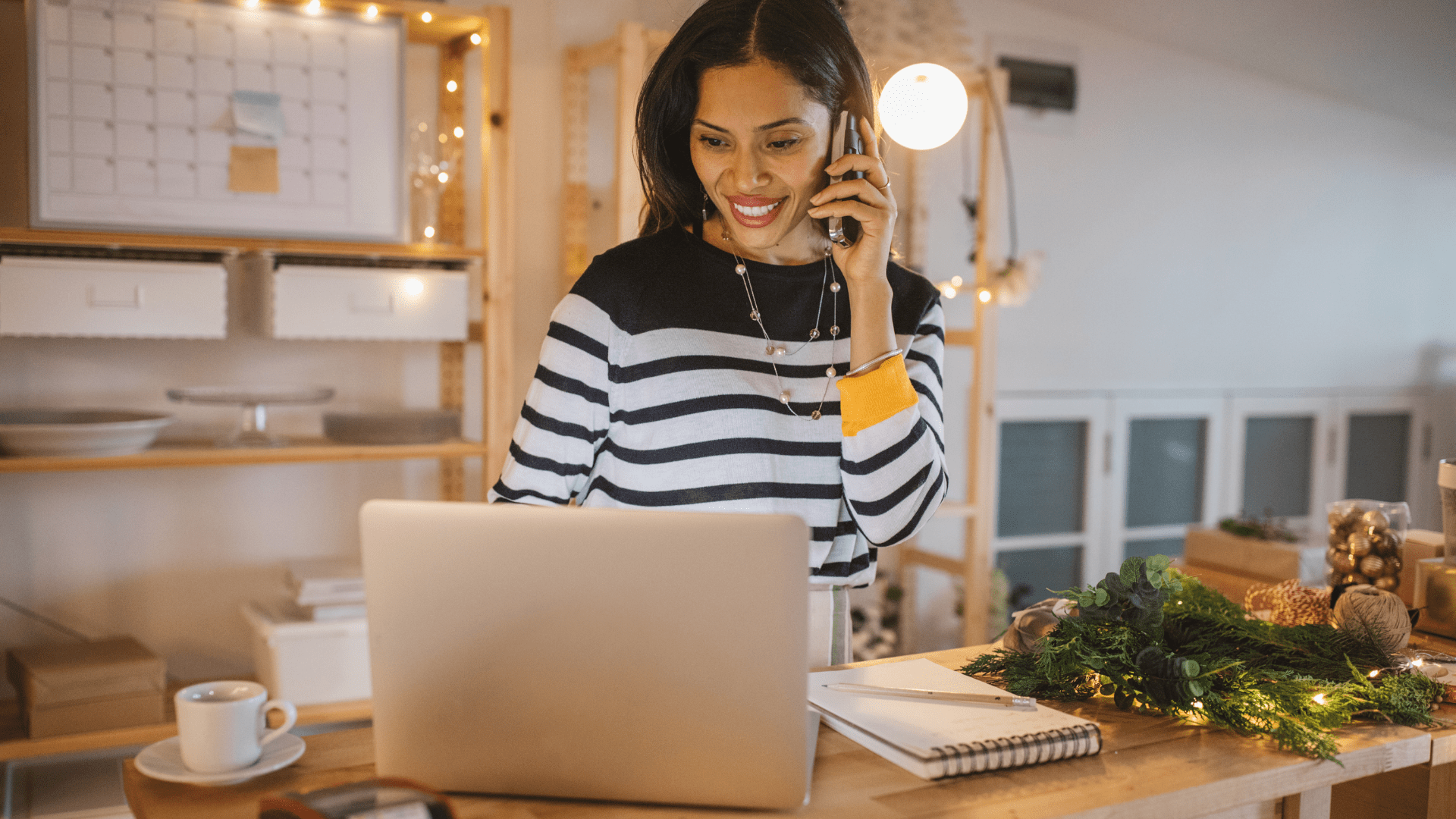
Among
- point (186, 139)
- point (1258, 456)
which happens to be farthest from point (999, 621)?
point (186, 139)

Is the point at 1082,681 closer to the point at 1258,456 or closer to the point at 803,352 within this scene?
the point at 803,352

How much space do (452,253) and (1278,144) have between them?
311cm

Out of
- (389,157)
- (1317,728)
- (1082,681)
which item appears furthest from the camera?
(389,157)

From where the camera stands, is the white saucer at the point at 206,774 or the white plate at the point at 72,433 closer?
the white saucer at the point at 206,774

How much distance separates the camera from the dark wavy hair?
1314 millimetres

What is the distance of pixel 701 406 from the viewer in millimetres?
1344

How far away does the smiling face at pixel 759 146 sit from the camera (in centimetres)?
129

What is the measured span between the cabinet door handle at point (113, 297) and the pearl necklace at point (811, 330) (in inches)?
50.6

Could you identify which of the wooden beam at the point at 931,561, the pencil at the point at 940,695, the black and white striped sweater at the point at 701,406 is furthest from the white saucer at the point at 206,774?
the wooden beam at the point at 931,561

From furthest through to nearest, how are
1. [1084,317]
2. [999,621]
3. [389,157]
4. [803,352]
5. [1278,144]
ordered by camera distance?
[1278,144], [1084,317], [999,621], [389,157], [803,352]

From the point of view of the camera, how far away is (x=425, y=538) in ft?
2.61

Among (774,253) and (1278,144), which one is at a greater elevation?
(1278,144)

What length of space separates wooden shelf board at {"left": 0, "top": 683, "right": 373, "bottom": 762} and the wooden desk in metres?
1.07

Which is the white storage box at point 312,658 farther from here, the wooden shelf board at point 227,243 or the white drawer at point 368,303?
the wooden shelf board at point 227,243
